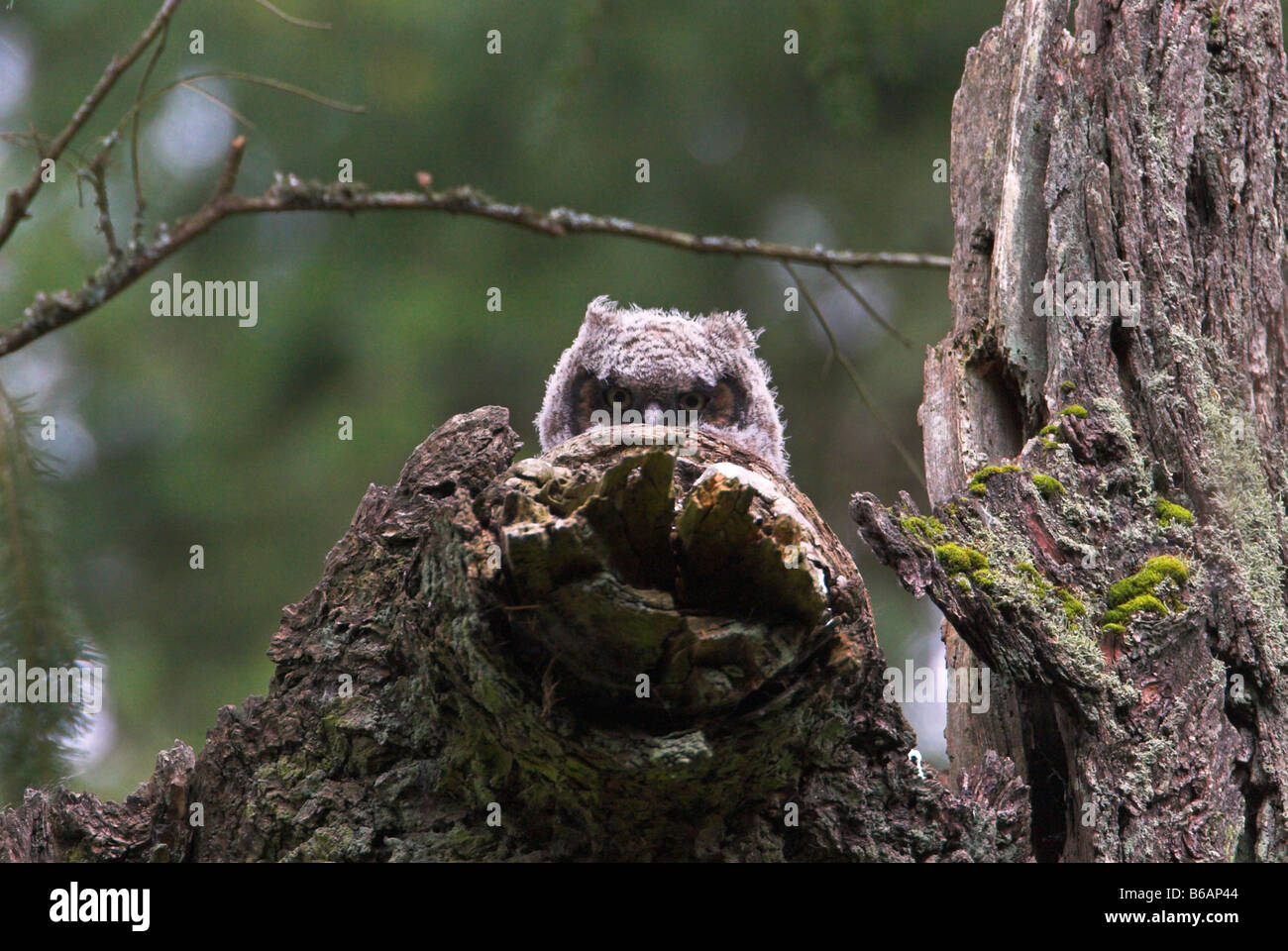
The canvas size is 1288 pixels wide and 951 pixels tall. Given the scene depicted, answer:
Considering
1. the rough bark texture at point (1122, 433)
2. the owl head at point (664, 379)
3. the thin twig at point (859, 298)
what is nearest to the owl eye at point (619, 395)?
the owl head at point (664, 379)

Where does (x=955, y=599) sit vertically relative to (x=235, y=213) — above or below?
below

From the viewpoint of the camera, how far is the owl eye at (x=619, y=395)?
384 centimetres

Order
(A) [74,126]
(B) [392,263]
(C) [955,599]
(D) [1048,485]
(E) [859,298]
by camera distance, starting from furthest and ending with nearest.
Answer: (B) [392,263], (E) [859,298], (D) [1048,485], (C) [955,599], (A) [74,126]

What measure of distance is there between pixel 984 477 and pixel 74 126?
178cm

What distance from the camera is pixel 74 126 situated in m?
1.61

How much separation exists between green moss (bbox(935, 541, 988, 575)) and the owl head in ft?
5.36

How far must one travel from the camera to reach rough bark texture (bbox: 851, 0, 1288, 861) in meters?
2.06

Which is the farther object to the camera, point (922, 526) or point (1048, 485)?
point (1048, 485)

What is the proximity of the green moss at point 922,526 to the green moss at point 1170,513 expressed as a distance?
49 centimetres

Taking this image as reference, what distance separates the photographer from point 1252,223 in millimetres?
2609

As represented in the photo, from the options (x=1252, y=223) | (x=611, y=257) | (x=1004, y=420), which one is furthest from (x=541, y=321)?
(x=1252, y=223)

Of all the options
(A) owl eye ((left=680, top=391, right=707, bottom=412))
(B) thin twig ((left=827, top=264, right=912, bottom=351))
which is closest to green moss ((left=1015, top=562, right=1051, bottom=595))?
(B) thin twig ((left=827, top=264, right=912, bottom=351))

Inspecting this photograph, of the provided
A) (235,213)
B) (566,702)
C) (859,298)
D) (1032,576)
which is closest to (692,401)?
(859,298)

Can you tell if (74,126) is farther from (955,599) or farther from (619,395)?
(619,395)
